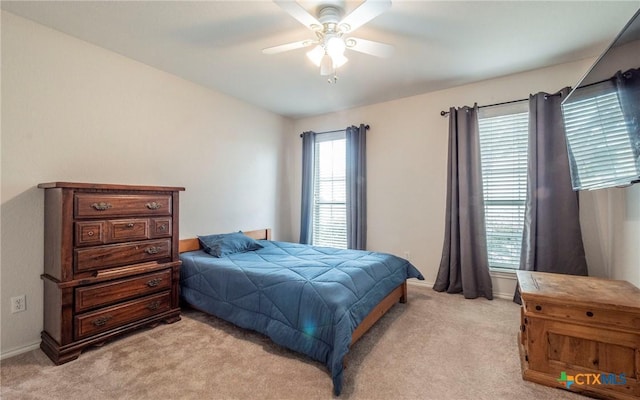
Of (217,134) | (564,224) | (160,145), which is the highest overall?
(217,134)

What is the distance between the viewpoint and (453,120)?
11.1 feet

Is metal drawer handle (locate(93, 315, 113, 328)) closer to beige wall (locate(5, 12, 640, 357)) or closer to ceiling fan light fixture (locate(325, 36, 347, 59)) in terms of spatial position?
beige wall (locate(5, 12, 640, 357))

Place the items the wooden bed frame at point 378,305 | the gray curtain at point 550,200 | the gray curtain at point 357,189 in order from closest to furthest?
the wooden bed frame at point 378,305, the gray curtain at point 550,200, the gray curtain at point 357,189

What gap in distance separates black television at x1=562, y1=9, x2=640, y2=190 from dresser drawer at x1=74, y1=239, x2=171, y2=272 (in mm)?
3444

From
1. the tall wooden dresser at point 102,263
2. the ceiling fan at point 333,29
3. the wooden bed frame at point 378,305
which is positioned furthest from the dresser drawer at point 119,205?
the ceiling fan at point 333,29

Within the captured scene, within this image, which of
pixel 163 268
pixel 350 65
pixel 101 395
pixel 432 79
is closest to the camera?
pixel 101 395

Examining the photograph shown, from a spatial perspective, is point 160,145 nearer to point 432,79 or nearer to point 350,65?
point 350,65

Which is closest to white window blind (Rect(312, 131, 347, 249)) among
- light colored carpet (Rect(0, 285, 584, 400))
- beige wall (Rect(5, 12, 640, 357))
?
beige wall (Rect(5, 12, 640, 357))

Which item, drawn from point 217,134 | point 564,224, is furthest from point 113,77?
point 564,224

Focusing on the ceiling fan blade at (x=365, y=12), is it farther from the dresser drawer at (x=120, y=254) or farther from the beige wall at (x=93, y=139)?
the dresser drawer at (x=120, y=254)

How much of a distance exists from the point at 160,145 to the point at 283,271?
6.57 ft

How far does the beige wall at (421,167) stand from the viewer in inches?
113

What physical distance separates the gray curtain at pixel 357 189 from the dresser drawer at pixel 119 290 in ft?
7.98

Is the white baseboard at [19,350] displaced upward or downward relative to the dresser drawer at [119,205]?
downward
